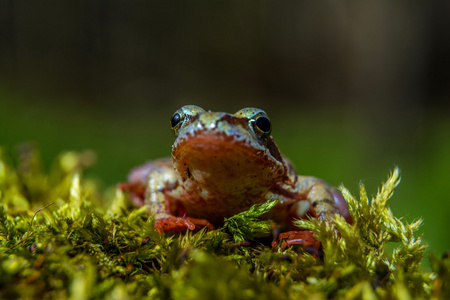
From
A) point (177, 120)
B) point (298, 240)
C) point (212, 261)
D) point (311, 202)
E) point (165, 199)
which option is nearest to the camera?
point (212, 261)

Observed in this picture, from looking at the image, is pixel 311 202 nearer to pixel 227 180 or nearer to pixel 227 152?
pixel 227 180

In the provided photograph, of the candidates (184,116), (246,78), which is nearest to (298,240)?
(184,116)

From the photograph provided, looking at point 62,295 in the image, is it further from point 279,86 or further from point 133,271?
point 279,86

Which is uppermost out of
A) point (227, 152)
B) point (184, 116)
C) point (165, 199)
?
point (184, 116)

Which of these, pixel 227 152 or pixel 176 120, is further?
pixel 176 120

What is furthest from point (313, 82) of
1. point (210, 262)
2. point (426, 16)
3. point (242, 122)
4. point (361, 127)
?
point (210, 262)

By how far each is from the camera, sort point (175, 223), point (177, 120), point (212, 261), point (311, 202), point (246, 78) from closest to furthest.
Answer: point (212, 261)
point (175, 223)
point (177, 120)
point (311, 202)
point (246, 78)
